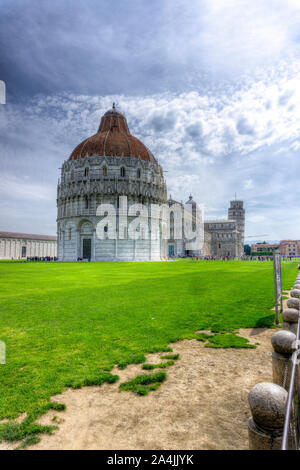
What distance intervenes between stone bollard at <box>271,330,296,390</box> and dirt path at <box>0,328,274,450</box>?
603mm

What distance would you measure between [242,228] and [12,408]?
138m

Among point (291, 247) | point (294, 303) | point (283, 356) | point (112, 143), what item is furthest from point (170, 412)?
point (291, 247)

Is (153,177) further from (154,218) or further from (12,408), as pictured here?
(12,408)

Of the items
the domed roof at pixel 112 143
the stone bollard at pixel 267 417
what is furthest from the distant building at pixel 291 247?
the stone bollard at pixel 267 417

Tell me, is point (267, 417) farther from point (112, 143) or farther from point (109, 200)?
point (112, 143)

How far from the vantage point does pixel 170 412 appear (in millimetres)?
3695

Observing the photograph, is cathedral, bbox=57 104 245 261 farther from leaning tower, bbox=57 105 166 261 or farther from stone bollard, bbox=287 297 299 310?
stone bollard, bbox=287 297 299 310

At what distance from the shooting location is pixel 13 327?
7379mm

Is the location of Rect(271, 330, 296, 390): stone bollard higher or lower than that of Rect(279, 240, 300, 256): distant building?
lower

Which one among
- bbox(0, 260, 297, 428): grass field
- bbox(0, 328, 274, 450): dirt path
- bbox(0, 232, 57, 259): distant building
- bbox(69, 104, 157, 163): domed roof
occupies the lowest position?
bbox(0, 328, 274, 450): dirt path

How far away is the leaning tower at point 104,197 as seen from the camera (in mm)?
51031

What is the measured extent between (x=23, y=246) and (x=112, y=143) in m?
44.4

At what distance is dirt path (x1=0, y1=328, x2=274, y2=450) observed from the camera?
10.2 ft

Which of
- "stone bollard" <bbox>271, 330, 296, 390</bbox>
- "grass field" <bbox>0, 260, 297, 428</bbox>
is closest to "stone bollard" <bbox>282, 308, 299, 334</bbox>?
"grass field" <bbox>0, 260, 297, 428</bbox>
